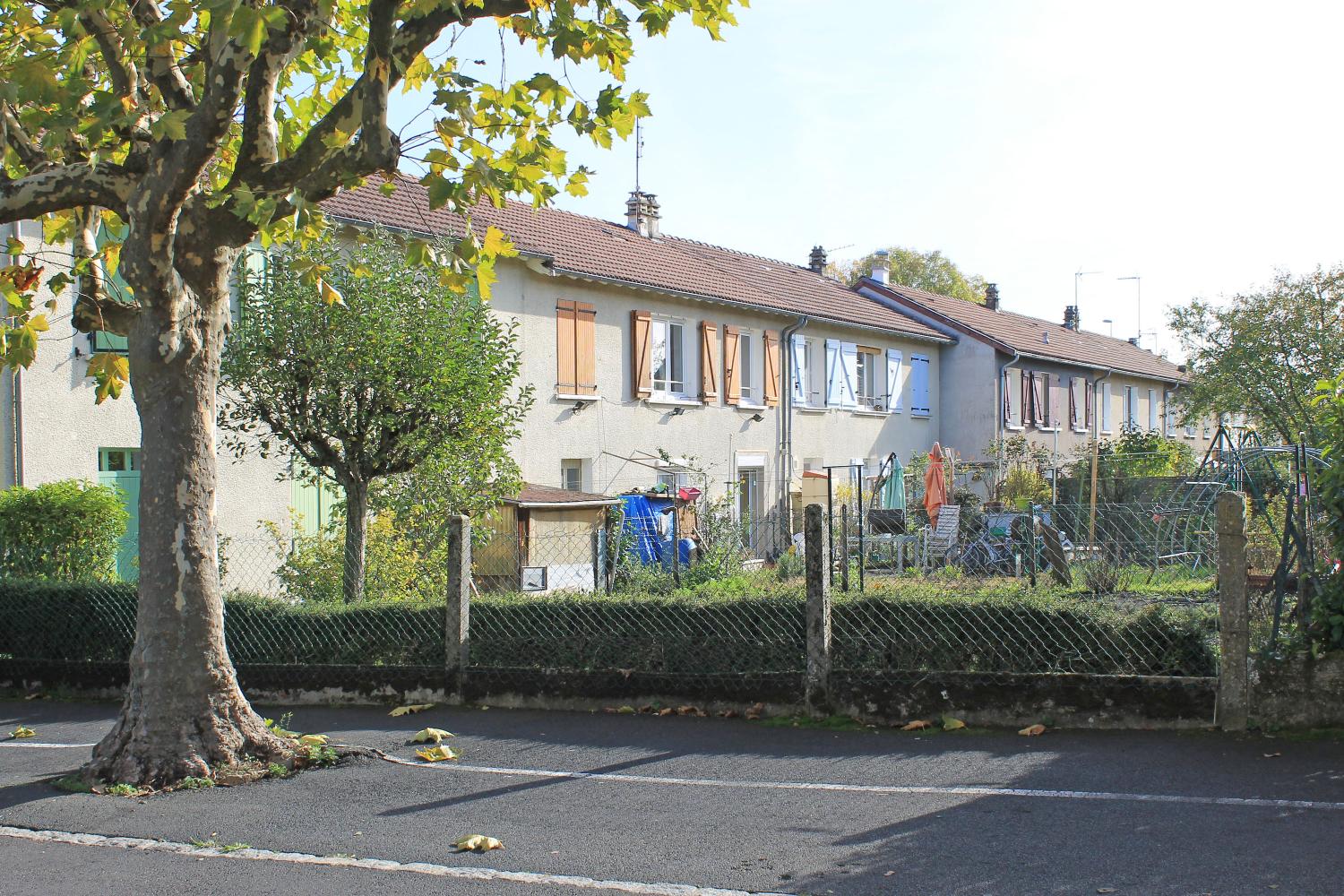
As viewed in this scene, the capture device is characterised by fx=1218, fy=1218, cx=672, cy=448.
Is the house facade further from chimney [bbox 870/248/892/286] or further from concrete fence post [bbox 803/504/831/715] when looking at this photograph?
concrete fence post [bbox 803/504/831/715]

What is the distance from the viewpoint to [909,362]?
33.3 meters

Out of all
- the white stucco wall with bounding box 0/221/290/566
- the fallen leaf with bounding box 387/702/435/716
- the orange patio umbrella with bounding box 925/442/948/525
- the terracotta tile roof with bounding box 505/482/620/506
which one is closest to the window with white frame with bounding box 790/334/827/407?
the orange patio umbrella with bounding box 925/442/948/525

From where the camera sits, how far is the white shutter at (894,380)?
105 feet

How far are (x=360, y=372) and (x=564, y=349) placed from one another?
10446 mm

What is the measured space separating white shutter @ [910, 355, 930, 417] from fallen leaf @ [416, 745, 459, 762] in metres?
26.8

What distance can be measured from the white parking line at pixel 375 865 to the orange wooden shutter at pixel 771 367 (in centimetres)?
2148

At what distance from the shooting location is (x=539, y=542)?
16.6 m

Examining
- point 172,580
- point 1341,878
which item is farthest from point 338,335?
point 1341,878

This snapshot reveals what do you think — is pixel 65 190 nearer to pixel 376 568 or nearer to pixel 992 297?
pixel 376 568

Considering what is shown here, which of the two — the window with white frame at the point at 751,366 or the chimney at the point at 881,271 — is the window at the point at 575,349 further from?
the chimney at the point at 881,271

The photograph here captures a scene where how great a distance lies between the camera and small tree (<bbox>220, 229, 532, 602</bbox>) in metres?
11.0

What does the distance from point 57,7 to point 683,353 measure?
57.0 feet

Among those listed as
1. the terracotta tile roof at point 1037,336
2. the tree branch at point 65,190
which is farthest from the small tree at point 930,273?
the tree branch at point 65,190

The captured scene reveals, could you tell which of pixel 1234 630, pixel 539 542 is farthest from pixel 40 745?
pixel 539 542
